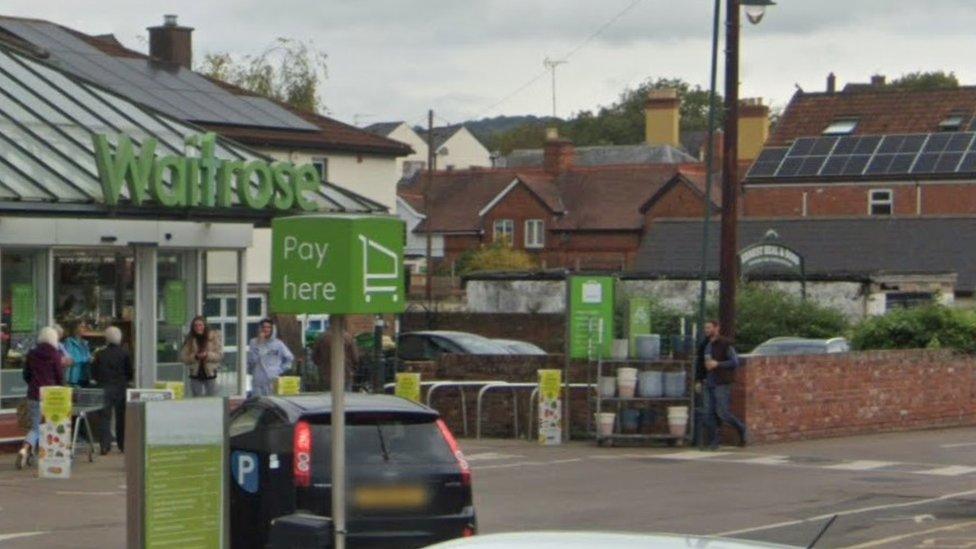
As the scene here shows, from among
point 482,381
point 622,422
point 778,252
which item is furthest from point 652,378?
point 778,252

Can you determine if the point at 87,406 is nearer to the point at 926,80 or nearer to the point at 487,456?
the point at 487,456

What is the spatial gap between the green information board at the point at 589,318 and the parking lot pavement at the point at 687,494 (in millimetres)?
1425

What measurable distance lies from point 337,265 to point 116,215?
16.1 metres

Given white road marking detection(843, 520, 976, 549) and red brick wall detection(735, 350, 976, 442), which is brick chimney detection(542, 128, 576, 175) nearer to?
red brick wall detection(735, 350, 976, 442)

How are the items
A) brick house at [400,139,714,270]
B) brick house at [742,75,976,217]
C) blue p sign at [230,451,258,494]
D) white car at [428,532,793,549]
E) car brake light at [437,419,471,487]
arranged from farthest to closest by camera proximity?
brick house at [400,139,714,270]
brick house at [742,75,976,217]
blue p sign at [230,451,258,494]
car brake light at [437,419,471,487]
white car at [428,532,793,549]

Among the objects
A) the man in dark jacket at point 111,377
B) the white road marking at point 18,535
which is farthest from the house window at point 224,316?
the white road marking at point 18,535

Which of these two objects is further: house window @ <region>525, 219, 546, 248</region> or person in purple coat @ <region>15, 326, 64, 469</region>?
house window @ <region>525, 219, 546, 248</region>

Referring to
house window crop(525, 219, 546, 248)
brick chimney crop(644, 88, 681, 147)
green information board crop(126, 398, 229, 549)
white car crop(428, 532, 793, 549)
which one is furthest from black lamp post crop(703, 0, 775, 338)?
brick chimney crop(644, 88, 681, 147)

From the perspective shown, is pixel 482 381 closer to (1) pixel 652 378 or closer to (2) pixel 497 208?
(1) pixel 652 378

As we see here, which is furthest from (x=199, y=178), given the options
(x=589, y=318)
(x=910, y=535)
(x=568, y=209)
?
(x=568, y=209)

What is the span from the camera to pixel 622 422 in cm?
2702

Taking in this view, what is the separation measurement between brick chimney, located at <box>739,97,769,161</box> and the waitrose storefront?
5810 centimetres

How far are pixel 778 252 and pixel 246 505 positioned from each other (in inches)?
1451

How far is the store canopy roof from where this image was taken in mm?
24672
